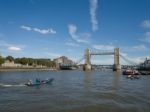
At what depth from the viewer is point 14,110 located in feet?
95.0

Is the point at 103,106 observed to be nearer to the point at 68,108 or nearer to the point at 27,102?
the point at 68,108

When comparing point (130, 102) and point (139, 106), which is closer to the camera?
point (139, 106)

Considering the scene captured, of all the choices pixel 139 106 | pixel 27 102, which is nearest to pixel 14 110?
pixel 27 102

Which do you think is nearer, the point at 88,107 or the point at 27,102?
the point at 88,107

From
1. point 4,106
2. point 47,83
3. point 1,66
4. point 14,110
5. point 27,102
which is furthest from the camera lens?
point 1,66

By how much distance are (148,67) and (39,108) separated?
16764cm

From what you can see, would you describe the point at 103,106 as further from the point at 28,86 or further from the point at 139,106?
the point at 28,86

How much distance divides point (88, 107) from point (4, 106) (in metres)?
9.39

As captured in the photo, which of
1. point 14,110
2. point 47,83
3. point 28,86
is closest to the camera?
point 14,110

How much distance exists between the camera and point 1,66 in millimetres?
188875

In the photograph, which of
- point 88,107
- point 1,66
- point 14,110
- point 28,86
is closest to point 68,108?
point 88,107

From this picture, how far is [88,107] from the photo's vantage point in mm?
31453

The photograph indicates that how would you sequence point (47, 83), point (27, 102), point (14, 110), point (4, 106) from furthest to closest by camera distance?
point (47, 83) < point (27, 102) < point (4, 106) < point (14, 110)

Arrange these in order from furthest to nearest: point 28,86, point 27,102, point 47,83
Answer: point 47,83 → point 28,86 → point 27,102
